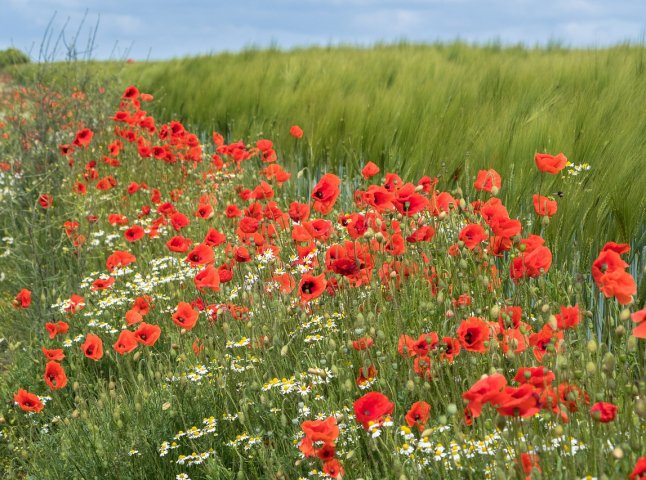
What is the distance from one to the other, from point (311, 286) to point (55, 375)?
1.21 metres

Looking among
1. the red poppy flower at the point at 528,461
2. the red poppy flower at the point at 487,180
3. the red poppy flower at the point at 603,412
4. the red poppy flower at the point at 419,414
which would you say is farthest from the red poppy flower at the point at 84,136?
the red poppy flower at the point at 603,412

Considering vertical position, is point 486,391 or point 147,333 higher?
point 486,391

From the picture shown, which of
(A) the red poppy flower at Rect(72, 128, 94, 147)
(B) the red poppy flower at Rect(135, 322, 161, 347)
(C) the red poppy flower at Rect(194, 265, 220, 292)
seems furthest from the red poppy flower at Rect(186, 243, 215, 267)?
(A) the red poppy flower at Rect(72, 128, 94, 147)

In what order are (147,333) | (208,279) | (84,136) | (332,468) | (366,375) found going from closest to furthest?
(332,468) < (366,375) < (208,279) < (147,333) < (84,136)

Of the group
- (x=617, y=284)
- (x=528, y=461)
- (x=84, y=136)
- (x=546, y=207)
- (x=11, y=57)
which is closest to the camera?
(x=528, y=461)

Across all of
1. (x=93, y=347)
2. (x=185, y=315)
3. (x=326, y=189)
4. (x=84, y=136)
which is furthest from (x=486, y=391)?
(x=84, y=136)

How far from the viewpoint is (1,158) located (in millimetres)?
6789

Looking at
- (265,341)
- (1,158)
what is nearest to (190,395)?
(265,341)

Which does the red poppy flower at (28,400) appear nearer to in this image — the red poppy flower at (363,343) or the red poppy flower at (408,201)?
the red poppy flower at (363,343)

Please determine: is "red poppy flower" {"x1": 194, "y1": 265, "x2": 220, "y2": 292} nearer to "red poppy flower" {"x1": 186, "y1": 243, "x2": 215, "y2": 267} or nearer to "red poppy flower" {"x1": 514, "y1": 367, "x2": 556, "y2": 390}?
"red poppy flower" {"x1": 186, "y1": 243, "x2": 215, "y2": 267}

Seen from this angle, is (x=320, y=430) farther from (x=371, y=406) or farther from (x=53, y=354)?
(x=53, y=354)

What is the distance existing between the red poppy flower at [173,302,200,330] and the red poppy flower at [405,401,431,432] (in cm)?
109

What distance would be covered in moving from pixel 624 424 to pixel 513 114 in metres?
2.92

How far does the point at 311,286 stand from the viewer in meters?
2.73
